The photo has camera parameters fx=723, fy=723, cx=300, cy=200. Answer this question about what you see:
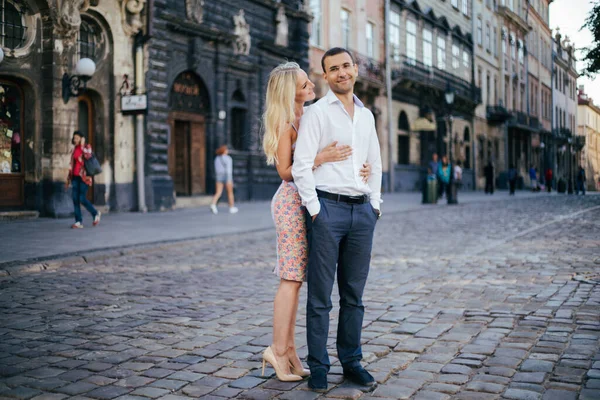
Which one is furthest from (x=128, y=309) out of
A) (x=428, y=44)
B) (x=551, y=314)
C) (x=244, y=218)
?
(x=428, y=44)

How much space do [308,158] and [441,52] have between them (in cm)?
3906

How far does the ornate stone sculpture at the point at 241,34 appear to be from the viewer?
2260 cm

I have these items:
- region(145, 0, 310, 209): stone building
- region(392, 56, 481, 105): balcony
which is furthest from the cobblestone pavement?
region(392, 56, 481, 105): balcony

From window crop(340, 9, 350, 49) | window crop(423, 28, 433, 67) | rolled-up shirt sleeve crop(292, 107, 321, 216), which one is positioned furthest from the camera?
window crop(423, 28, 433, 67)

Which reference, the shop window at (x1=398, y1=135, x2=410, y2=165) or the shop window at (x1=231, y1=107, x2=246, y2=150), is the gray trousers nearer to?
the shop window at (x1=231, y1=107, x2=246, y2=150)

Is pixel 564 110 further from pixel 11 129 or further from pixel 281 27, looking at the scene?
pixel 11 129

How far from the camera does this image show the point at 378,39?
32938 millimetres

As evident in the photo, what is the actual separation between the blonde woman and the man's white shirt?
0.16 ft

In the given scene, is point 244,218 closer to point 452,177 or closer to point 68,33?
point 68,33

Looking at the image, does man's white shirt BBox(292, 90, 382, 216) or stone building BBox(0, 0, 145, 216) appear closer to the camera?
man's white shirt BBox(292, 90, 382, 216)

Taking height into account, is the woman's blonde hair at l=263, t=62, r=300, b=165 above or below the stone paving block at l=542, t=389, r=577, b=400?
above

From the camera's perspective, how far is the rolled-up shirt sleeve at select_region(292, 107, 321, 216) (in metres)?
3.68

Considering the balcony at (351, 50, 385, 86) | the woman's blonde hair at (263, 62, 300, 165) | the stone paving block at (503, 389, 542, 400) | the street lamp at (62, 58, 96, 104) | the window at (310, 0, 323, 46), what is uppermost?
the window at (310, 0, 323, 46)

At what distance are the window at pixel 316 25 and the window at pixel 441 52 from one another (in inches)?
544
